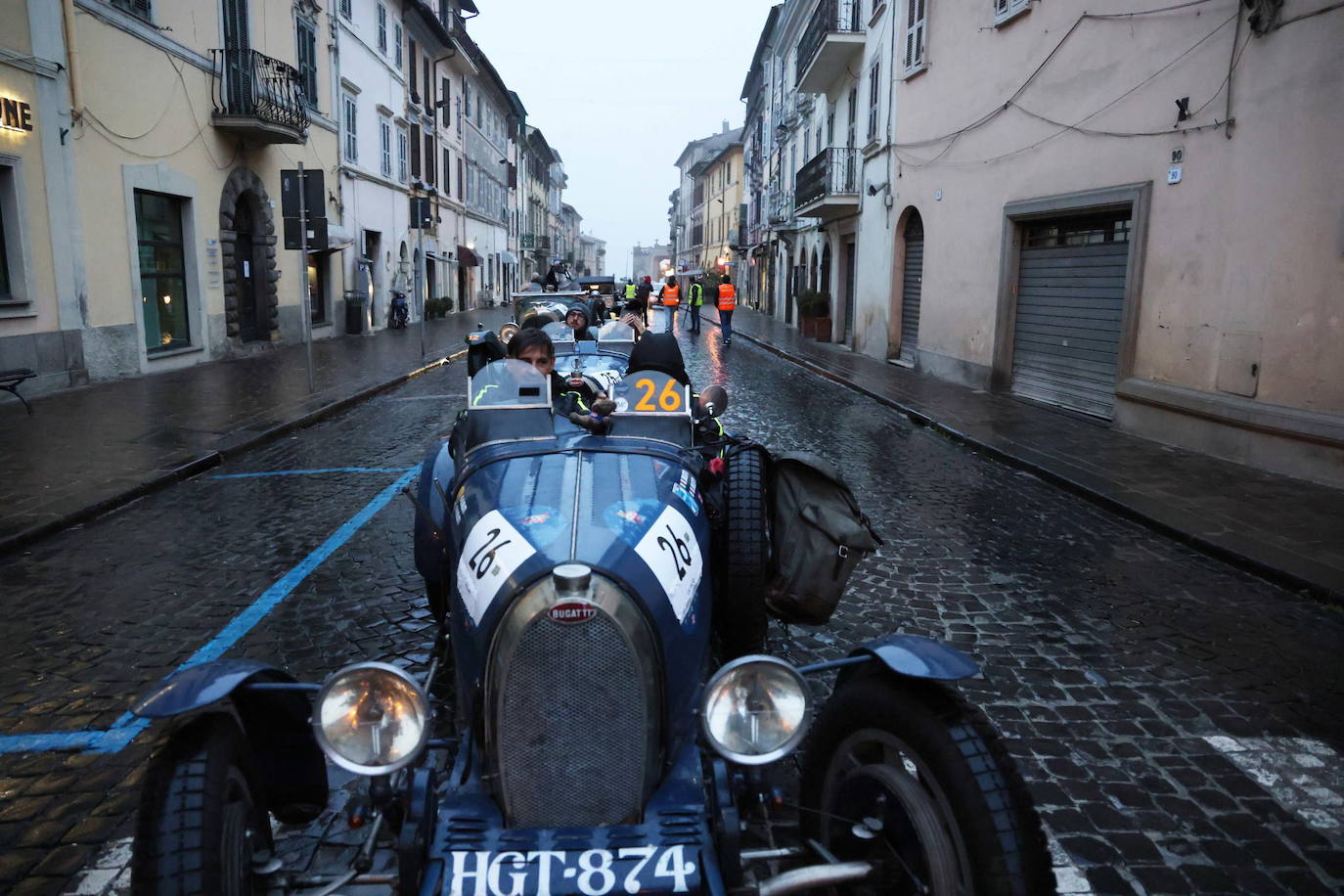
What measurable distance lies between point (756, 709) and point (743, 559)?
1405 mm

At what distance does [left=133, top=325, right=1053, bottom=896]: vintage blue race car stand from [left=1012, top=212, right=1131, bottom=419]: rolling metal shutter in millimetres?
9741

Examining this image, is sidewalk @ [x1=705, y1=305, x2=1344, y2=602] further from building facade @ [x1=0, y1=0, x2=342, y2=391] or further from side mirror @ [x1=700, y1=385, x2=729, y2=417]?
building facade @ [x1=0, y1=0, x2=342, y2=391]

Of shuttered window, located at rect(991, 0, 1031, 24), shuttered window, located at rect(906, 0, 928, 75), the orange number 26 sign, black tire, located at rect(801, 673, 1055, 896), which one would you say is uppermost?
shuttered window, located at rect(906, 0, 928, 75)

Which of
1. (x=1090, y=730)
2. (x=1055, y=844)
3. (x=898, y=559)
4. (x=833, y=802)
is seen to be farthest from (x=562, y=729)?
(x=898, y=559)

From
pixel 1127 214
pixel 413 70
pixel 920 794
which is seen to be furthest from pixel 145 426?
pixel 413 70

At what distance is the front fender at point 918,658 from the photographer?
88.0 inches

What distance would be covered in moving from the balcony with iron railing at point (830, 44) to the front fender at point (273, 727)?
22.6 meters

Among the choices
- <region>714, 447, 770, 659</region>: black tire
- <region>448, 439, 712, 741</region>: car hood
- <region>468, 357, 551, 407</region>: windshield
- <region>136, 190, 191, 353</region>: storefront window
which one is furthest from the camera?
<region>136, 190, 191, 353</region>: storefront window

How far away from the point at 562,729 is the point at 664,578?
20.5 inches

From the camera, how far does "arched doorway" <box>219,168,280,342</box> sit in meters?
17.2

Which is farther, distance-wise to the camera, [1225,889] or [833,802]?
[1225,889]

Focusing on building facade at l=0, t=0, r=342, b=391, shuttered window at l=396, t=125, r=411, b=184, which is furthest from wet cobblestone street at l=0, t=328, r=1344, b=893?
shuttered window at l=396, t=125, r=411, b=184

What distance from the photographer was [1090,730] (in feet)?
11.8

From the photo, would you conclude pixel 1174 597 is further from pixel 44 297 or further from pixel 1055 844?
pixel 44 297
